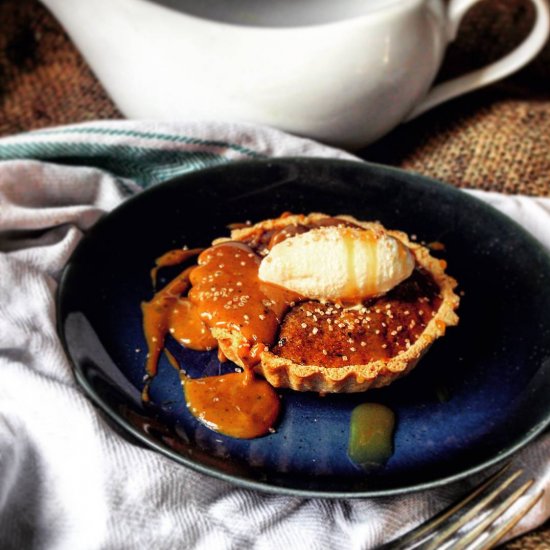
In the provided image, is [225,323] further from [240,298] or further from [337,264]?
[337,264]

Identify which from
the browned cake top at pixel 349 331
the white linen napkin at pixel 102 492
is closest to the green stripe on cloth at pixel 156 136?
the white linen napkin at pixel 102 492

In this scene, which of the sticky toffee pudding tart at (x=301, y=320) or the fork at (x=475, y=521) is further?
the sticky toffee pudding tart at (x=301, y=320)

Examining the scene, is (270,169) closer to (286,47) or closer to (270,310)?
(286,47)

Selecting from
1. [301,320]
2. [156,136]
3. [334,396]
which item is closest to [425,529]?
[334,396]

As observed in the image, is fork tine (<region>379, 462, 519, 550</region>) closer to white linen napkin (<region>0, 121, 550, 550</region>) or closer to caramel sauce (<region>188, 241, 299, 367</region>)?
white linen napkin (<region>0, 121, 550, 550</region>)

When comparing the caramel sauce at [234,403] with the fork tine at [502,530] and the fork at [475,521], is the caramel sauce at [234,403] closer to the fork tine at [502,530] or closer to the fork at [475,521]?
the fork at [475,521]

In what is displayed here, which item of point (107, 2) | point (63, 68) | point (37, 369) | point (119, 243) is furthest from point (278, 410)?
point (63, 68)
